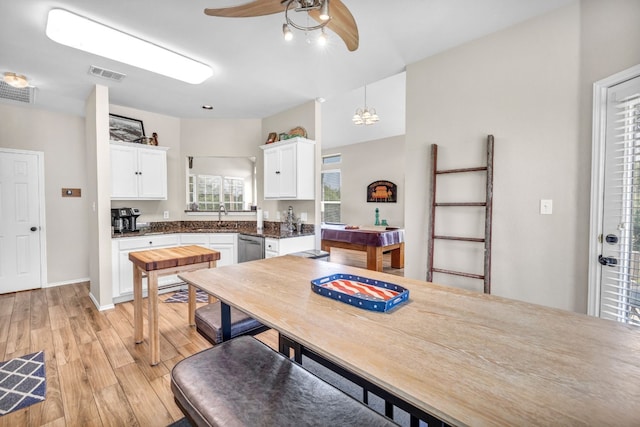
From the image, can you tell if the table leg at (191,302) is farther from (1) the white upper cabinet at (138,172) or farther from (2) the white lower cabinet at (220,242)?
(1) the white upper cabinet at (138,172)

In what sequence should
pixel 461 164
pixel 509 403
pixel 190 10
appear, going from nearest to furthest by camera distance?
pixel 509 403 < pixel 190 10 < pixel 461 164

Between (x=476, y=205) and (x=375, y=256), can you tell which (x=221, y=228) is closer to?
(x=375, y=256)

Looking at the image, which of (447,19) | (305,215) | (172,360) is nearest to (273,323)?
(172,360)

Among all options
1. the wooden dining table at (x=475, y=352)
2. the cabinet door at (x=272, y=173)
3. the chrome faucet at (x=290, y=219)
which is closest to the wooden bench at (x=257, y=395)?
the wooden dining table at (x=475, y=352)

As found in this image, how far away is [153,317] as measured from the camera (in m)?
2.21

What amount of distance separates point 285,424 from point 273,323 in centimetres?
30

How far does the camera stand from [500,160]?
2.35 metres

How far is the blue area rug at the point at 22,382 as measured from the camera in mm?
1811

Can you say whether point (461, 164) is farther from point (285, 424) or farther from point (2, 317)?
point (2, 317)

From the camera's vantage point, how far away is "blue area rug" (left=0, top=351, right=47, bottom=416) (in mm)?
1811

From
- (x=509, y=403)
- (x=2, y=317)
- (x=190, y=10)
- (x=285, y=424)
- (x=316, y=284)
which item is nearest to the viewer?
(x=509, y=403)

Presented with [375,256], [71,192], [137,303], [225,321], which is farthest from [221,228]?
[225,321]

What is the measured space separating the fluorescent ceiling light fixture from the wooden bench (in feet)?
8.60

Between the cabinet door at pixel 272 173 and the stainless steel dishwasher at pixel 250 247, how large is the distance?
0.71m
